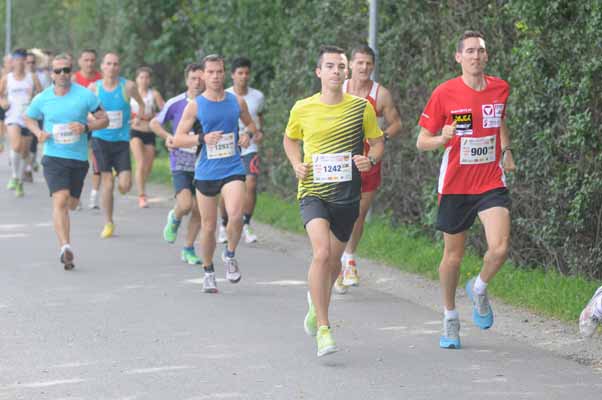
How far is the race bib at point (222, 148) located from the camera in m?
10.2

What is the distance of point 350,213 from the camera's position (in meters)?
8.00

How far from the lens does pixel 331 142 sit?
25.8 ft

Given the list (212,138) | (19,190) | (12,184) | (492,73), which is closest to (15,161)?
(12,184)

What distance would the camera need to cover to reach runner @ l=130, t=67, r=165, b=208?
54.8 feet

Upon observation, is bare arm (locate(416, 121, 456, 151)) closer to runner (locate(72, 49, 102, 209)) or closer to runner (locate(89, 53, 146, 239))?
runner (locate(89, 53, 146, 239))

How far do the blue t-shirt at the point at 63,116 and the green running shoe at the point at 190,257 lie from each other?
129 cm

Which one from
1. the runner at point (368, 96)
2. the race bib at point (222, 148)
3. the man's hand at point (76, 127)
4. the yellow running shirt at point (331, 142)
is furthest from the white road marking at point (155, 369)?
the man's hand at point (76, 127)

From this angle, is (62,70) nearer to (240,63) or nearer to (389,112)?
(240,63)

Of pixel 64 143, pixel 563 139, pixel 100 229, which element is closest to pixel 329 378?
pixel 563 139

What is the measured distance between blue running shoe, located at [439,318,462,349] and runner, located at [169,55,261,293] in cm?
264

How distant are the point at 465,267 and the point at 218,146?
95.6 inches

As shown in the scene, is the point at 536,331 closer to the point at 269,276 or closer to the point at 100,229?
the point at 269,276

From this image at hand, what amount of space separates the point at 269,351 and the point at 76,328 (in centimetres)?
151

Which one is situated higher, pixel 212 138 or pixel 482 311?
pixel 212 138
